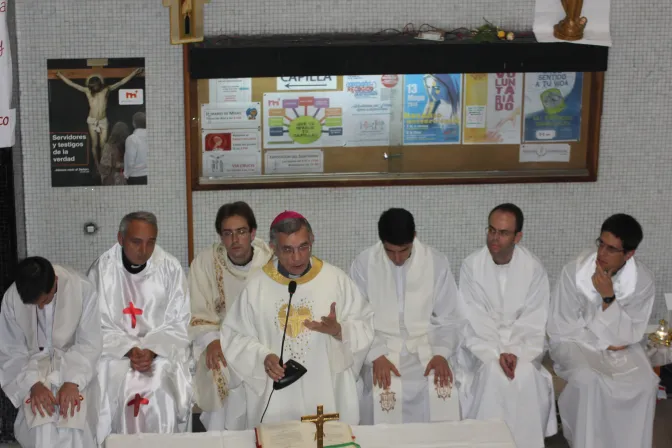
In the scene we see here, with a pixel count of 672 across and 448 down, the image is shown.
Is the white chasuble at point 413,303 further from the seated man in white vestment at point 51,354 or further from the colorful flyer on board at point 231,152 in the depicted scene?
the seated man in white vestment at point 51,354

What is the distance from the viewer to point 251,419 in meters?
5.75

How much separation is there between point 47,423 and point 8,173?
6.19 ft

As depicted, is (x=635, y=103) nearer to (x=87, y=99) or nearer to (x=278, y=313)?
(x=278, y=313)

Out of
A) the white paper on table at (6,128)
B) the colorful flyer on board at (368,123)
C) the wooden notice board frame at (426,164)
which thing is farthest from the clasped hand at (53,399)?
the colorful flyer on board at (368,123)

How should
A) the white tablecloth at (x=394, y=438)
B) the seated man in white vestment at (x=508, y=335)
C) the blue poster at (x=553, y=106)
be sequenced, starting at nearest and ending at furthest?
the white tablecloth at (x=394, y=438)
the seated man in white vestment at (x=508, y=335)
the blue poster at (x=553, y=106)

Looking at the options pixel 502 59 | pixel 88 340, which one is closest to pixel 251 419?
pixel 88 340

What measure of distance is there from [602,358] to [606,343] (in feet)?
0.44

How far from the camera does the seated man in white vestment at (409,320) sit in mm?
6047

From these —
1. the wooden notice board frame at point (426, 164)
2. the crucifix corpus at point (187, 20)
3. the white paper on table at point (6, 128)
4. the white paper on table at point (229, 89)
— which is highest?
the crucifix corpus at point (187, 20)

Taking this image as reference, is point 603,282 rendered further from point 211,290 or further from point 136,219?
point 136,219

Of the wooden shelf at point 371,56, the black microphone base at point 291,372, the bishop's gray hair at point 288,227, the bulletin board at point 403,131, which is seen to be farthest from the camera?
the bulletin board at point 403,131

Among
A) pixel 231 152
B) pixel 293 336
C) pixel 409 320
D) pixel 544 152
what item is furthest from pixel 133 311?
pixel 544 152

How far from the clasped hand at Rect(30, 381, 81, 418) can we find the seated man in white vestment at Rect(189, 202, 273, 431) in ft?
2.70

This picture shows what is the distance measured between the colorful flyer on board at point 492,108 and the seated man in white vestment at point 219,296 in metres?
1.93
